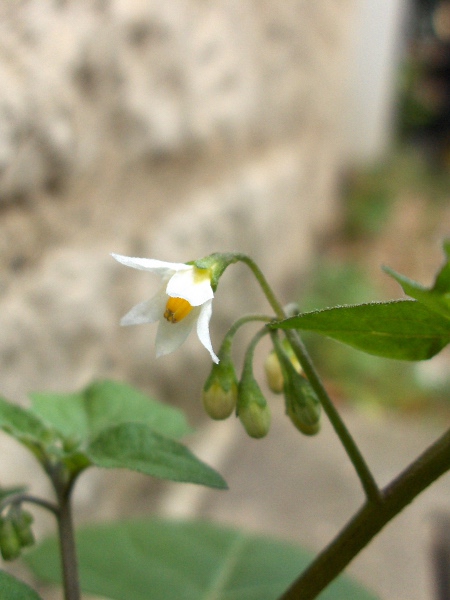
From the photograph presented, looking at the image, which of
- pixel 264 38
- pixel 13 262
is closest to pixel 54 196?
pixel 13 262

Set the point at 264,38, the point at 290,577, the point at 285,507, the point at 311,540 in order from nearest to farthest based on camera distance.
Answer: the point at 290,577, the point at 311,540, the point at 285,507, the point at 264,38

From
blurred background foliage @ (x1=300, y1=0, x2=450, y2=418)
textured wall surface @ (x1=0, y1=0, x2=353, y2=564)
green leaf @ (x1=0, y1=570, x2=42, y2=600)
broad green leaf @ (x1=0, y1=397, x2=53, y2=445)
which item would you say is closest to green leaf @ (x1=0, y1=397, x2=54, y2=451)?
broad green leaf @ (x1=0, y1=397, x2=53, y2=445)

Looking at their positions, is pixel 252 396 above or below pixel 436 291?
below

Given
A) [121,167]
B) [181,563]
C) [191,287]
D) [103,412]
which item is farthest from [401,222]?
[191,287]

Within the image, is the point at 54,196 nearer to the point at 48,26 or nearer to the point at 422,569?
the point at 48,26

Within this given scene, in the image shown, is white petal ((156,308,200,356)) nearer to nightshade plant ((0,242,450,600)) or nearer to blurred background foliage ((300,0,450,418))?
nightshade plant ((0,242,450,600))

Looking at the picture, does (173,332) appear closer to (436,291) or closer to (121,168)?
(436,291)

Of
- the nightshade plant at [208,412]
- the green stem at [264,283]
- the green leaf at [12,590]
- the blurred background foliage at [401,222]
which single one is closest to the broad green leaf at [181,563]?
the nightshade plant at [208,412]
